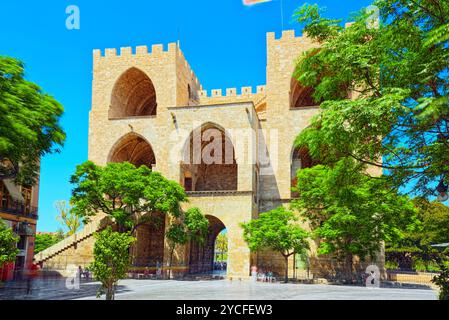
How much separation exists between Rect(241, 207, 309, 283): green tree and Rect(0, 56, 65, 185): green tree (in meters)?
12.0

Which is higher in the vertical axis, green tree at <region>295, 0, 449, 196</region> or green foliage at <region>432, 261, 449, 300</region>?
green tree at <region>295, 0, 449, 196</region>

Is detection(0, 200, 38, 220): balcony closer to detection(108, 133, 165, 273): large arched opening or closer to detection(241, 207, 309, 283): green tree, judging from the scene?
detection(108, 133, 165, 273): large arched opening

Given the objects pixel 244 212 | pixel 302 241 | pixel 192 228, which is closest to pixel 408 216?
pixel 302 241

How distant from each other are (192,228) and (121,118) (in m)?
11.2

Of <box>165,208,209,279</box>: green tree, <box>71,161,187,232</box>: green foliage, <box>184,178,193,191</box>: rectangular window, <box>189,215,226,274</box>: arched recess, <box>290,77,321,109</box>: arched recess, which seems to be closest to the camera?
<box>71,161,187,232</box>: green foliage

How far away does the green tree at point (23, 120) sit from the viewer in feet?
40.7

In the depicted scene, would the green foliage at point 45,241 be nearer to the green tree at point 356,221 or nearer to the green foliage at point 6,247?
the green tree at point 356,221

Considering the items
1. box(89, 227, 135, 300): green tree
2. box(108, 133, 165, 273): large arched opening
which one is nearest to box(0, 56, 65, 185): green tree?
box(89, 227, 135, 300): green tree

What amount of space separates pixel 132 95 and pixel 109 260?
84.3 ft

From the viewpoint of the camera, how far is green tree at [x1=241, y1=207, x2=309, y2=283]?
22781 mm

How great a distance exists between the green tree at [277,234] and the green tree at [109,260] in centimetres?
1258

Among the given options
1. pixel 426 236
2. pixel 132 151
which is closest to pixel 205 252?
pixel 132 151

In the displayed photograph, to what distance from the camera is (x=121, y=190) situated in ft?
76.9
